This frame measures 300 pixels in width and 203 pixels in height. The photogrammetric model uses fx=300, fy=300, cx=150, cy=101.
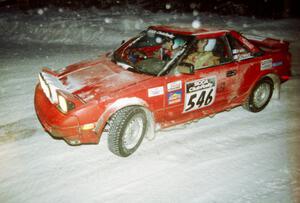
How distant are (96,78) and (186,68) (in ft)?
4.22

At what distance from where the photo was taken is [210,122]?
207 inches

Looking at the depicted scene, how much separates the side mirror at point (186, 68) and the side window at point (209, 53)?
486 millimetres

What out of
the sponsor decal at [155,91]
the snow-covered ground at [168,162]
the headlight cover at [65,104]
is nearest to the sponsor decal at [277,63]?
the snow-covered ground at [168,162]

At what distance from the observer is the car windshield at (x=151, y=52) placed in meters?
4.41

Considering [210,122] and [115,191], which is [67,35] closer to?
[210,122]

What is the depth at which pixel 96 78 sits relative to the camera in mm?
4289

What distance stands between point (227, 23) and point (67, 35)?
813cm

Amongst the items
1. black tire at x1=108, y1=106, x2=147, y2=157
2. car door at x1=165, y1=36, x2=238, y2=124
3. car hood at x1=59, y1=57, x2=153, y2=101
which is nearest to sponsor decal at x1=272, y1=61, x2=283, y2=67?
car door at x1=165, y1=36, x2=238, y2=124

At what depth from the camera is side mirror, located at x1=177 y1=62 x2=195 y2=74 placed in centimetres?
404

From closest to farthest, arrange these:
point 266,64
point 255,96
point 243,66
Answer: point 243,66, point 266,64, point 255,96

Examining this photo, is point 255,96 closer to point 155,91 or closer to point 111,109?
point 155,91

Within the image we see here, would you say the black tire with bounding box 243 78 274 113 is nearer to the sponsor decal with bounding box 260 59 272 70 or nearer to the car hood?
the sponsor decal with bounding box 260 59 272 70

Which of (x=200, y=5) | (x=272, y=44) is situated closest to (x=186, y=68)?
(x=272, y=44)

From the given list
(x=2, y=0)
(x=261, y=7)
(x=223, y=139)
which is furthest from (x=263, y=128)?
(x=2, y=0)
